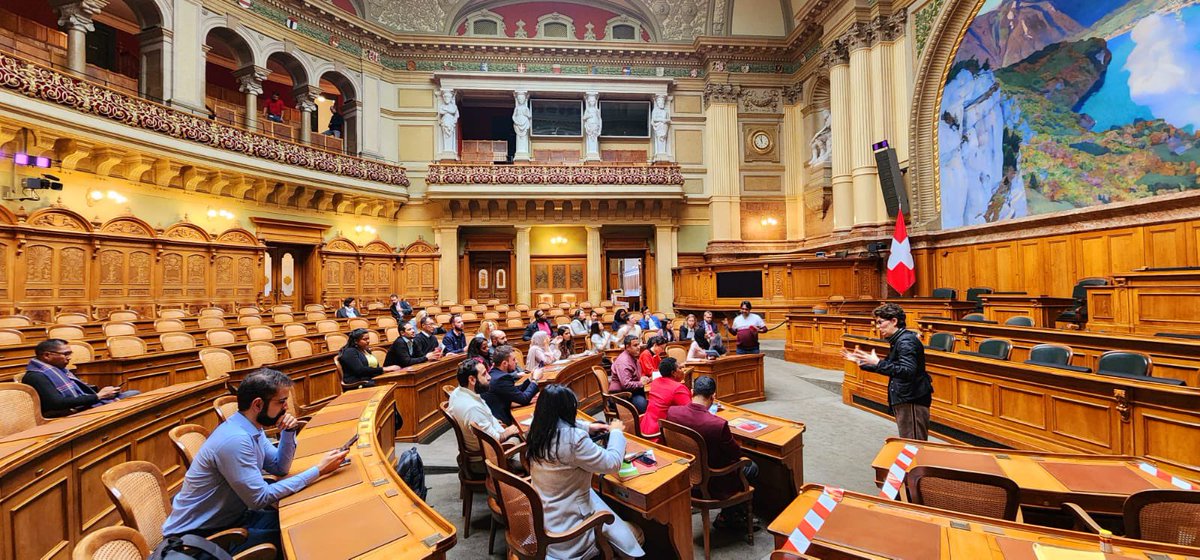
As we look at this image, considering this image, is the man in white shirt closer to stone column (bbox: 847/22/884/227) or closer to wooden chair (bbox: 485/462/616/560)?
wooden chair (bbox: 485/462/616/560)

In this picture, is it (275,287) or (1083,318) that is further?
(275,287)

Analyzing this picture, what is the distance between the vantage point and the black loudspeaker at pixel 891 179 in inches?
503

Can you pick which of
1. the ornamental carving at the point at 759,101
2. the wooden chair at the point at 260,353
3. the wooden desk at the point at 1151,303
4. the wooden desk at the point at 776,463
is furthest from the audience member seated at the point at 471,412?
the ornamental carving at the point at 759,101

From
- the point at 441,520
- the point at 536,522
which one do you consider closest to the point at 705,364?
the point at 536,522

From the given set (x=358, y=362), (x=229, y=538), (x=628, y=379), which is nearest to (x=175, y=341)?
(x=358, y=362)

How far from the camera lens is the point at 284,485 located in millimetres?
2516

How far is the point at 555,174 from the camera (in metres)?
17.1

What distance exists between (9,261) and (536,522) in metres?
12.1

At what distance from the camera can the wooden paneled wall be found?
773 cm

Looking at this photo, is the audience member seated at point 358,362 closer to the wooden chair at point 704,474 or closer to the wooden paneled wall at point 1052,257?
the wooden chair at point 704,474

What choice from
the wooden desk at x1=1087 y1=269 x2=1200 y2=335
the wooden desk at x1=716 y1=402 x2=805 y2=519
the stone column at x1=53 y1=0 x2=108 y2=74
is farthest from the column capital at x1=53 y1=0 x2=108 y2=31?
the wooden desk at x1=1087 y1=269 x2=1200 y2=335

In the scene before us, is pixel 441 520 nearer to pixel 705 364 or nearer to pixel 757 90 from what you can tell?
pixel 705 364

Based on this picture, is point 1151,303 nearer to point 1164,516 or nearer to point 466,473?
point 1164,516

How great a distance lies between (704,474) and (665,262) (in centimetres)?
1488
